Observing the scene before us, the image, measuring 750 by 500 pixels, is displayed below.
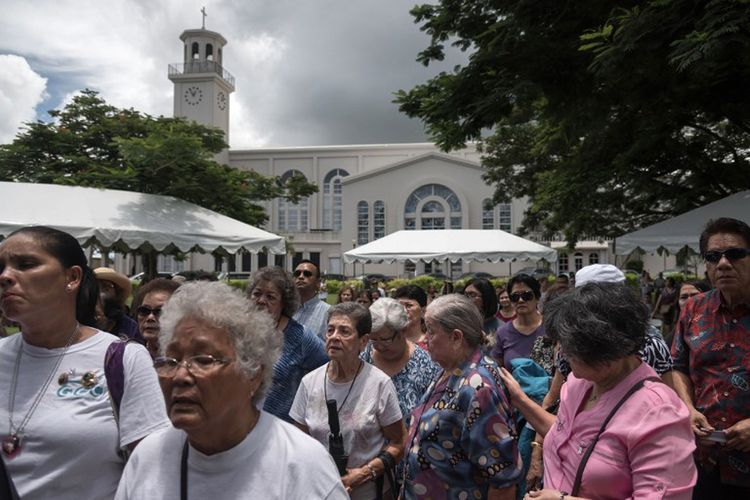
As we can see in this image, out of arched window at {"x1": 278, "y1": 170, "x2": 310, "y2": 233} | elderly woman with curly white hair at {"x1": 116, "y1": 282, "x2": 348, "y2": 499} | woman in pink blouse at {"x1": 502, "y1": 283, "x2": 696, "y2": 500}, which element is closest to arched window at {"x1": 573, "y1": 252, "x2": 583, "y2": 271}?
arched window at {"x1": 278, "y1": 170, "x2": 310, "y2": 233}

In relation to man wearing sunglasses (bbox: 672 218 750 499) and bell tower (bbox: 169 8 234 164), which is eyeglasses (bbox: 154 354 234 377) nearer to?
man wearing sunglasses (bbox: 672 218 750 499)

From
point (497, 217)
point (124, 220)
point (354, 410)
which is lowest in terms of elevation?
point (354, 410)

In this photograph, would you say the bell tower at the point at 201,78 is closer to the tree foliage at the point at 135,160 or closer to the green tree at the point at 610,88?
the tree foliage at the point at 135,160

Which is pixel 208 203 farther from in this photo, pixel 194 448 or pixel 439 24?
pixel 194 448

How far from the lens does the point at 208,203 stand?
699 inches

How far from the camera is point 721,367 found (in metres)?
2.70

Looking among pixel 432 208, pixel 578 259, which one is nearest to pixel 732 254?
pixel 432 208

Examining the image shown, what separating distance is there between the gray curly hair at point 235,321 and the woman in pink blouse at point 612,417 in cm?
103

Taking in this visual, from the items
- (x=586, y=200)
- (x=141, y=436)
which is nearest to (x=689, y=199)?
(x=586, y=200)

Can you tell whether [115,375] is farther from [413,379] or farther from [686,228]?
[686,228]

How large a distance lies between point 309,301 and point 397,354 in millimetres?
1703

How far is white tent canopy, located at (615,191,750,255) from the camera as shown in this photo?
852 cm

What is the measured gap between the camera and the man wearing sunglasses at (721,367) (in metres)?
2.56

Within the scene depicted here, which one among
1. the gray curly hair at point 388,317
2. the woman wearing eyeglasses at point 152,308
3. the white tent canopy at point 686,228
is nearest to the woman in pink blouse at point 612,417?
the gray curly hair at point 388,317
